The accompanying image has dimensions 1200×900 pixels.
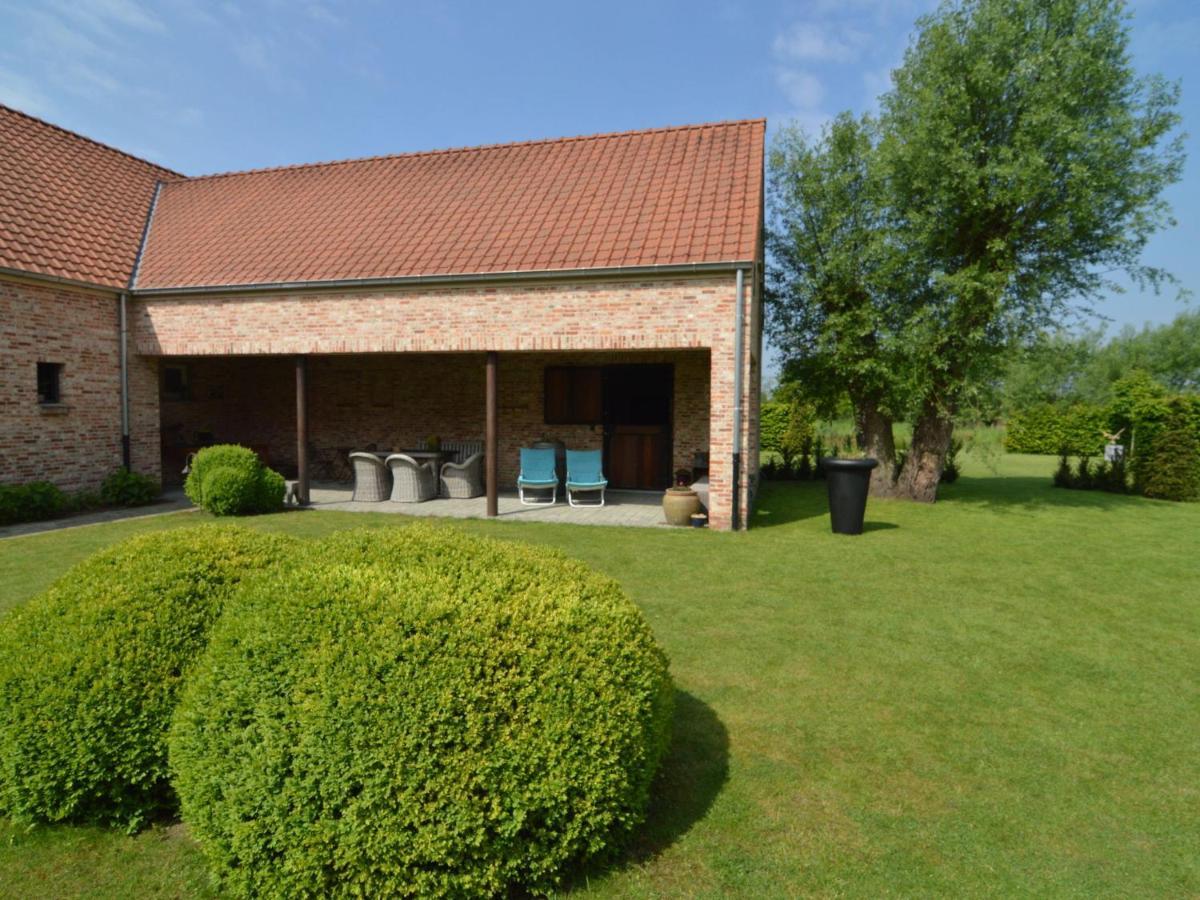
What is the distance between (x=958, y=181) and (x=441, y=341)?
907 cm

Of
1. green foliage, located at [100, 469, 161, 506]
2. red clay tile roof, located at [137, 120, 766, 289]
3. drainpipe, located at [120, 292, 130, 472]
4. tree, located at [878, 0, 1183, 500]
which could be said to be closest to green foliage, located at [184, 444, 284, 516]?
green foliage, located at [100, 469, 161, 506]

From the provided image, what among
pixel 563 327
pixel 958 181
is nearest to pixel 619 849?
pixel 563 327

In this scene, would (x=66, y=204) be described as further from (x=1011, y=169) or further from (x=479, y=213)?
(x=1011, y=169)

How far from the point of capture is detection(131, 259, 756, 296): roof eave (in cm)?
946

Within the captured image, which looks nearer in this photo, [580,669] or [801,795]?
[580,669]

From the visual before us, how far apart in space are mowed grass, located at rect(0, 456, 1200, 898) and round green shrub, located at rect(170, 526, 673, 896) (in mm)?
421

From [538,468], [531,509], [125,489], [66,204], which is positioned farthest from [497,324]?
[66,204]

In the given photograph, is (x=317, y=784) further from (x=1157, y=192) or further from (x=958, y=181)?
(x=1157, y=192)

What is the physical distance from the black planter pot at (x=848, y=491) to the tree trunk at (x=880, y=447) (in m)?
5.02

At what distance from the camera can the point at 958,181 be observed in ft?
37.7

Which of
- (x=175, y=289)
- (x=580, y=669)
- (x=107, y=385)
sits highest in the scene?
(x=175, y=289)

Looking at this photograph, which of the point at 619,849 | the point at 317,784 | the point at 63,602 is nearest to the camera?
the point at 317,784

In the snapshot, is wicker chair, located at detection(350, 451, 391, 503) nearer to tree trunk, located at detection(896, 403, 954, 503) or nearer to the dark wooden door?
the dark wooden door

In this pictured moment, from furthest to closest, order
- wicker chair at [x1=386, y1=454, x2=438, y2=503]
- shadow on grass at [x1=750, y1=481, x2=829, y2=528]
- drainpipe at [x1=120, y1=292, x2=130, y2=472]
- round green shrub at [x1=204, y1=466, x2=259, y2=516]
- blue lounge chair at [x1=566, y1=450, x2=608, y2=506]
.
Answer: drainpipe at [x1=120, y1=292, x2=130, y2=472], wicker chair at [x1=386, y1=454, x2=438, y2=503], blue lounge chair at [x1=566, y1=450, x2=608, y2=506], shadow on grass at [x1=750, y1=481, x2=829, y2=528], round green shrub at [x1=204, y1=466, x2=259, y2=516]
